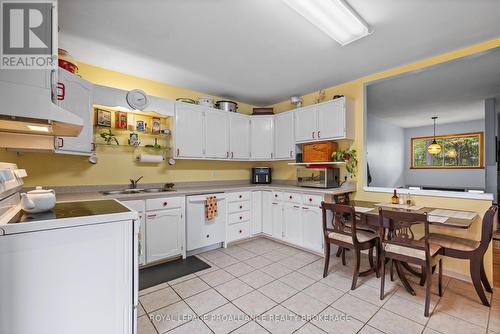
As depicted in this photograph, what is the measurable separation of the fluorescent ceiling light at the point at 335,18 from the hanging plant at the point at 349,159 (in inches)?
62.5

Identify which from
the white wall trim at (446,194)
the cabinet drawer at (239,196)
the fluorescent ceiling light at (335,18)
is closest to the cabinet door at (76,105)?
the cabinet drawer at (239,196)

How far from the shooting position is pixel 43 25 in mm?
1203

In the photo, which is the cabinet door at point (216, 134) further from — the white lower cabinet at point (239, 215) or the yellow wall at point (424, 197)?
the yellow wall at point (424, 197)

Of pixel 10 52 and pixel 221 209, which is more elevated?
pixel 10 52

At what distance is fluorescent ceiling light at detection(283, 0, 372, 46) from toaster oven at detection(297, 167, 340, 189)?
177 cm

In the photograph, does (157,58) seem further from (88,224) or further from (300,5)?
(88,224)

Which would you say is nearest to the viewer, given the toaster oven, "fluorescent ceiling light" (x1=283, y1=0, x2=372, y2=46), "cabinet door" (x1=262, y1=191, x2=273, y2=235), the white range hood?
the white range hood

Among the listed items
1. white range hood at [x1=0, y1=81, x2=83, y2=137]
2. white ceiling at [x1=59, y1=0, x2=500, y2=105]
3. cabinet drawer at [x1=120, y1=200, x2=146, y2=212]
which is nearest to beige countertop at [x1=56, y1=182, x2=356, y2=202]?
cabinet drawer at [x1=120, y1=200, x2=146, y2=212]

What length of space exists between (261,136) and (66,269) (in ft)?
11.4

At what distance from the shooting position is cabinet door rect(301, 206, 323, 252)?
3.17m

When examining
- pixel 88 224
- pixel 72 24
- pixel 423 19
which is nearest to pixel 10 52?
pixel 88 224

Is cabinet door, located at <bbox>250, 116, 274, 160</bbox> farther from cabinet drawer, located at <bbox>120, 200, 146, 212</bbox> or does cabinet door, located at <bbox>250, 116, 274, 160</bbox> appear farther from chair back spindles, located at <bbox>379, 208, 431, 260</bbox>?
chair back spindles, located at <bbox>379, 208, 431, 260</bbox>

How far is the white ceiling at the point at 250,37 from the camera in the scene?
1892mm

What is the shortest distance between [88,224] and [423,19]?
10.0 ft
